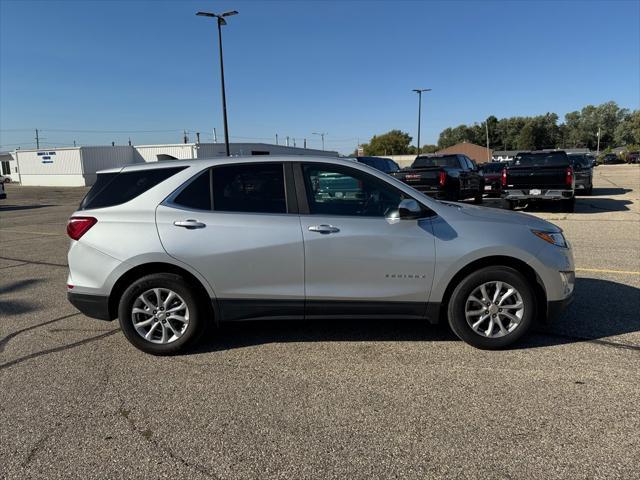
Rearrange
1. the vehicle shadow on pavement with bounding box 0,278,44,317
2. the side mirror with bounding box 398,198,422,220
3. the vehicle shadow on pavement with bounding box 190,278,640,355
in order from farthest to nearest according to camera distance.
→ the vehicle shadow on pavement with bounding box 0,278,44,317 → the vehicle shadow on pavement with bounding box 190,278,640,355 → the side mirror with bounding box 398,198,422,220

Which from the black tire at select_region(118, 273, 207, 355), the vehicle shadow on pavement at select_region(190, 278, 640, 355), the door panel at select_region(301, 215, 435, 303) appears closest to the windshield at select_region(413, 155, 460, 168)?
the vehicle shadow on pavement at select_region(190, 278, 640, 355)

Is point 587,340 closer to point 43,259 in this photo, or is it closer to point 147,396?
point 147,396

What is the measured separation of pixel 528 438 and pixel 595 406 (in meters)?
0.69

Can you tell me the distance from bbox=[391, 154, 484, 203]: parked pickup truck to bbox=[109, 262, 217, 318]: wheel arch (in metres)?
10.1

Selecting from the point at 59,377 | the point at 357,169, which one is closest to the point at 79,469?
the point at 59,377

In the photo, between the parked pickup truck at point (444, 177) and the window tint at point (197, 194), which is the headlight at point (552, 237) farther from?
the parked pickup truck at point (444, 177)

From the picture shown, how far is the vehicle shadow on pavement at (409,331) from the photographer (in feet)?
14.5

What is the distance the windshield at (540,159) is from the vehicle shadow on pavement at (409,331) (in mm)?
10329

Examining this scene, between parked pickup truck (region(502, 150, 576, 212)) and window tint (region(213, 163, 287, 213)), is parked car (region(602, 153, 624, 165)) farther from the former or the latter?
window tint (region(213, 163, 287, 213))

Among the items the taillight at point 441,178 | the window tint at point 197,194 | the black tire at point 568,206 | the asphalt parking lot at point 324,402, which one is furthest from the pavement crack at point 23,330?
the black tire at point 568,206

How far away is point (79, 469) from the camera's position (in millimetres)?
2701

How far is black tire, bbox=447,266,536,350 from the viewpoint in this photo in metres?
4.05

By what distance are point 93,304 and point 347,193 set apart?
2.45 meters

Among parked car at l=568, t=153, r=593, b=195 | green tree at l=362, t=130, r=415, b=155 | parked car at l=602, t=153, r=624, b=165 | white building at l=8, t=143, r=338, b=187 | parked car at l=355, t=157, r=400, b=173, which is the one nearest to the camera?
parked car at l=355, t=157, r=400, b=173
